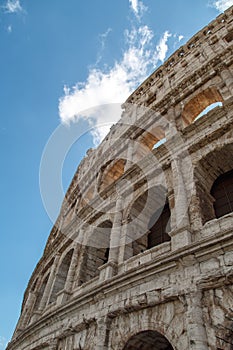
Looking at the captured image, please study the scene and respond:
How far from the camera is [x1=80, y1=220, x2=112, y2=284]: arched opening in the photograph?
32.2ft

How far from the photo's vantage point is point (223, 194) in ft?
24.6

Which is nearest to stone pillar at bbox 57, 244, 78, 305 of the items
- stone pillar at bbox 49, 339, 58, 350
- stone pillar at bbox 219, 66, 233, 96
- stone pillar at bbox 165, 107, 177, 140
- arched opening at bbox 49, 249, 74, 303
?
stone pillar at bbox 49, 339, 58, 350

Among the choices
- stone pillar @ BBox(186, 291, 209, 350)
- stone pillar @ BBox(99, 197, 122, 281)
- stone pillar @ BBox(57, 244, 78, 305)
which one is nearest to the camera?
stone pillar @ BBox(186, 291, 209, 350)

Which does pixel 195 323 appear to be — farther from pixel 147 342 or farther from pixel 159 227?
pixel 159 227

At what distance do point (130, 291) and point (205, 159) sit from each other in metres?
4.16

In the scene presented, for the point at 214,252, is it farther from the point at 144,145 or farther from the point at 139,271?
the point at 144,145

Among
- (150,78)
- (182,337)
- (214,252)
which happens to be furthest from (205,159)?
(150,78)

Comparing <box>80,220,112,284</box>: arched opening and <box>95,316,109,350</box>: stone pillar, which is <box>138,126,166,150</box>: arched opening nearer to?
<box>80,220,112,284</box>: arched opening

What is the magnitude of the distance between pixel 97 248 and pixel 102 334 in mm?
4171

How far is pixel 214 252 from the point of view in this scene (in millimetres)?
5051

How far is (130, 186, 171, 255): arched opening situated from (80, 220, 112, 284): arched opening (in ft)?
5.25

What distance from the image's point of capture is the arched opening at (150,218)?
8.23 metres

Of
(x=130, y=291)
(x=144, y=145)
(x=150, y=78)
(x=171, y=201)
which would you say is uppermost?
(x=150, y=78)

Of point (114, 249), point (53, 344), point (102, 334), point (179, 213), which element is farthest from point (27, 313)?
point (179, 213)
